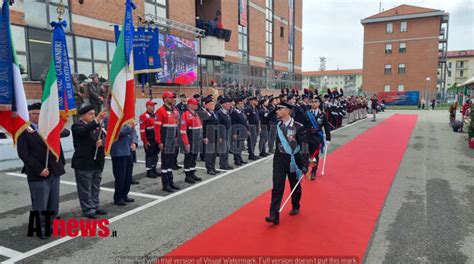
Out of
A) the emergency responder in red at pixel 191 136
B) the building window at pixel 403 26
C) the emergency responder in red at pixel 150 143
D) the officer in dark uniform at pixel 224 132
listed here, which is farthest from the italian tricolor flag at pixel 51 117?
the building window at pixel 403 26

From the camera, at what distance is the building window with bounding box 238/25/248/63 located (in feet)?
90.4

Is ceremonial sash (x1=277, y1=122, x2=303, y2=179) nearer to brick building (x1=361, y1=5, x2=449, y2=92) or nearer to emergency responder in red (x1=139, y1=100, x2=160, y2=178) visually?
emergency responder in red (x1=139, y1=100, x2=160, y2=178)

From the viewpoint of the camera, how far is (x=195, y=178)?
7.97 metres

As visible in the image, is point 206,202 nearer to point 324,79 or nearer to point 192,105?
point 192,105

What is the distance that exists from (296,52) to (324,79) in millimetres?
71641

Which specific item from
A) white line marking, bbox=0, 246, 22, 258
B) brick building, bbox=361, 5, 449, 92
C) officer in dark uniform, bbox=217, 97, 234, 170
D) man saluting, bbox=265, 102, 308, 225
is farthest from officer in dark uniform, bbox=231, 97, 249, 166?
brick building, bbox=361, 5, 449, 92

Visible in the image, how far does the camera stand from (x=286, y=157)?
210 inches

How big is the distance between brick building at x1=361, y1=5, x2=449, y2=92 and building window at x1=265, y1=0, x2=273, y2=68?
29.5 metres

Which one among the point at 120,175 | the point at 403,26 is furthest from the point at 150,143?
the point at 403,26

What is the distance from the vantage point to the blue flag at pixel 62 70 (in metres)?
5.14

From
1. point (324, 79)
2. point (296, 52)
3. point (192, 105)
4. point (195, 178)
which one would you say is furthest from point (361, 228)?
point (324, 79)

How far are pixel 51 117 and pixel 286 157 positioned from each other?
3.58 metres

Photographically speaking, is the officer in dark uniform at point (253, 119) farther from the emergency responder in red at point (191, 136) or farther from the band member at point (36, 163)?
the band member at point (36, 163)

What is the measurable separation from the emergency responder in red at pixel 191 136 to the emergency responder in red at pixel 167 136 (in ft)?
0.81
